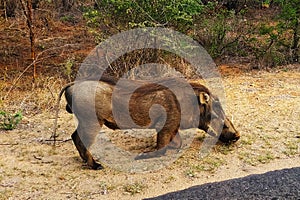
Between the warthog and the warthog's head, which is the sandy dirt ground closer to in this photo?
the warthog's head

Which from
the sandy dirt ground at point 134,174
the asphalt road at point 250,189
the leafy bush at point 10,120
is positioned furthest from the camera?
the leafy bush at point 10,120

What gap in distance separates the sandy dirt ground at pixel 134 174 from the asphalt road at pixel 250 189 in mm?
323

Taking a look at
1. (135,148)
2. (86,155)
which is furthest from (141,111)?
(86,155)

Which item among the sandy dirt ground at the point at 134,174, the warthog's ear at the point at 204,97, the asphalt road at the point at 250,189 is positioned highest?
the warthog's ear at the point at 204,97

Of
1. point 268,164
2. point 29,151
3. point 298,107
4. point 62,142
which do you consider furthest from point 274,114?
point 29,151

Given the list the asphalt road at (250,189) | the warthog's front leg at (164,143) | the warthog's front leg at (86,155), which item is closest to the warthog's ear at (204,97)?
the warthog's front leg at (164,143)

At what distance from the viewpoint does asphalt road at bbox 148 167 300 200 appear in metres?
4.49

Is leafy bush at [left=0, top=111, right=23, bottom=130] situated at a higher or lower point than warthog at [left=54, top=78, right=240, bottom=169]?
lower

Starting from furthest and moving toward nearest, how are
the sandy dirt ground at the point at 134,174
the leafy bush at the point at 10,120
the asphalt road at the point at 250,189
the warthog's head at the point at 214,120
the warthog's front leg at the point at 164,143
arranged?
1. the leafy bush at the point at 10,120
2. the warthog's head at the point at 214,120
3. the warthog's front leg at the point at 164,143
4. the sandy dirt ground at the point at 134,174
5. the asphalt road at the point at 250,189

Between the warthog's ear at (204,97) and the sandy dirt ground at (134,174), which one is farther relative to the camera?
the warthog's ear at (204,97)

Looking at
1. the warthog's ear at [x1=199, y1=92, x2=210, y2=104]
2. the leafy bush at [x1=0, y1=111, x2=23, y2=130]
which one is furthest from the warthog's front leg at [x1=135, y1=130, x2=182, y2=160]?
the leafy bush at [x1=0, y1=111, x2=23, y2=130]

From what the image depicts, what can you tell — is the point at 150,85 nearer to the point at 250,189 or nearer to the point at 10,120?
the point at 250,189

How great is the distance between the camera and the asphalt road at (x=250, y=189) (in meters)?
4.49

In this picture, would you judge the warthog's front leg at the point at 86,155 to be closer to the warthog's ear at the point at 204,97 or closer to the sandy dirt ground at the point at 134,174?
the sandy dirt ground at the point at 134,174
